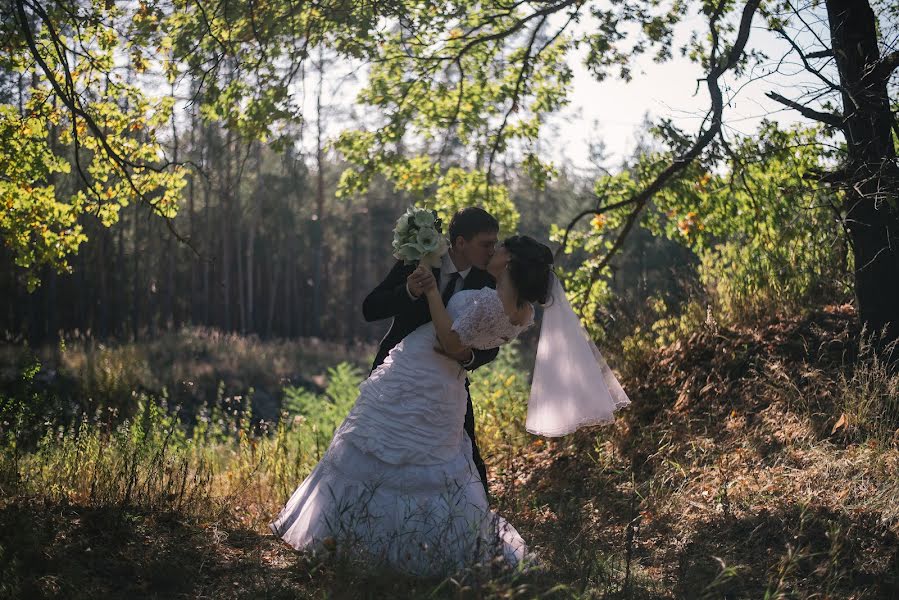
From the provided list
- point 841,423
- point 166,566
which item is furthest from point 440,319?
point 841,423

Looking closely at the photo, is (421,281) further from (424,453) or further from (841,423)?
(841,423)

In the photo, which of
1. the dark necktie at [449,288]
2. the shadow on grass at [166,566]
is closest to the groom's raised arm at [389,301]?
the dark necktie at [449,288]

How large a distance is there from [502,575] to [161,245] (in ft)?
86.8

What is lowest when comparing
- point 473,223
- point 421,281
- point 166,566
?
point 166,566

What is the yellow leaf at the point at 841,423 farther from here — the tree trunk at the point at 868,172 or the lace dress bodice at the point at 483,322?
the lace dress bodice at the point at 483,322

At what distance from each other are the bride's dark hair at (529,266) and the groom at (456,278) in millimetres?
329

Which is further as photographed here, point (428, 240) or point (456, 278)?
point (456, 278)

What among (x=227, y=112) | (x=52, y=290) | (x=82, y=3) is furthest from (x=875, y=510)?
(x=52, y=290)

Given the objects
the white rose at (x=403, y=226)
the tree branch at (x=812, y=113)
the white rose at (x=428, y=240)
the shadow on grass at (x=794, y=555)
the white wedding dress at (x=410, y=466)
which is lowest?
the shadow on grass at (x=794, y=555)

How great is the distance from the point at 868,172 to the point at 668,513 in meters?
3.04

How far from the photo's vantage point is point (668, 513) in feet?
21.7

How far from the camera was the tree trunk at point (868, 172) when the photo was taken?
662 centimetres

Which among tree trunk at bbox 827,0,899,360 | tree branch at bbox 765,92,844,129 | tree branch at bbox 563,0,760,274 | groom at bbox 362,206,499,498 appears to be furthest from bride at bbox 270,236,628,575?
tree trunk at bbox 827,0,899,360

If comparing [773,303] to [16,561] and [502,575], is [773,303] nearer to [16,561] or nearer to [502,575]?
[502,575]
